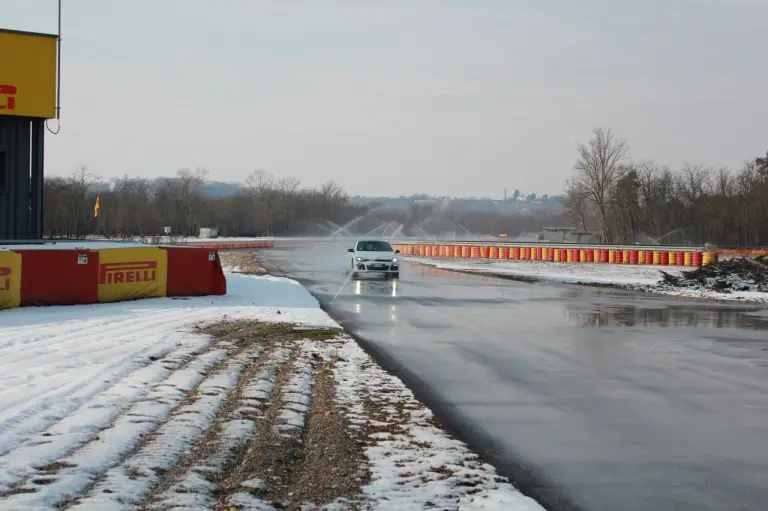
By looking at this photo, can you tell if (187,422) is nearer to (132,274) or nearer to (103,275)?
(103,275)

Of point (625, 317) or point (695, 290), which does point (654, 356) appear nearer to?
point (625, 317)

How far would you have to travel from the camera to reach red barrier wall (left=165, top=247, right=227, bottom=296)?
21844mm

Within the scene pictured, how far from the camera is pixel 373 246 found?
3559 cm

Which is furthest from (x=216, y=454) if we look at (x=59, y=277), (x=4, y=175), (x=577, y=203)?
(x=577, y=203)

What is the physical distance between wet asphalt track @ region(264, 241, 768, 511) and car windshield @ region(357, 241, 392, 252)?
13728mm

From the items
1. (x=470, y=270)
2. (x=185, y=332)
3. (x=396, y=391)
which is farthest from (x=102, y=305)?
(x=470, y=270)

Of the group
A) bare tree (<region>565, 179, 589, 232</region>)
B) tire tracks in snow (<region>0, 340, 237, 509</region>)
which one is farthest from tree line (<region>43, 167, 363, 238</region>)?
tire tracks in snow (<region>0, 340, 237, 509</region>)

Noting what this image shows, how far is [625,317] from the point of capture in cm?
1897

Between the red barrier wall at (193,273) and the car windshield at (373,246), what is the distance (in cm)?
1265

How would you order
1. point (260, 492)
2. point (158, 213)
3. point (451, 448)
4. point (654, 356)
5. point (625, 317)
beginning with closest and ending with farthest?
point (260, 492), point (451, 448), point (654, 356), point (625, 317), point (158, 213)

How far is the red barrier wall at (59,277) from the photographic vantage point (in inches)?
719

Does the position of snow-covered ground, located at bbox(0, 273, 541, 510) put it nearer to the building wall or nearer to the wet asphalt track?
the wet asphalt track

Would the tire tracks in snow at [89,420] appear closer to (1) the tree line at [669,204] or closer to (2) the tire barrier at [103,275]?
(2) the tire barrier at [103,275]

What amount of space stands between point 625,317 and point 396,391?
11052 millimetres
